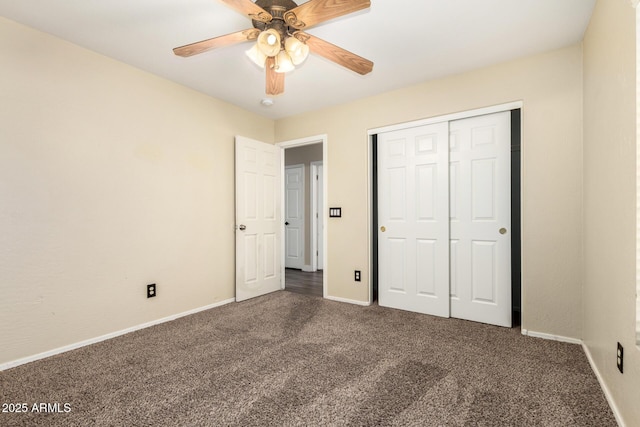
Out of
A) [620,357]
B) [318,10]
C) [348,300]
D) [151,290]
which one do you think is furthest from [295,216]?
[620,357]

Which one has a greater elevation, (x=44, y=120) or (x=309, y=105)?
(x=309, y=105)

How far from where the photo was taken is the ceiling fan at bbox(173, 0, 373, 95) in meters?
1.52

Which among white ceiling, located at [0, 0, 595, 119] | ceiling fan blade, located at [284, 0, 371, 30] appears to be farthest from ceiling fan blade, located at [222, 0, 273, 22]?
white ceiling, located at [0, 0, 595, 119]

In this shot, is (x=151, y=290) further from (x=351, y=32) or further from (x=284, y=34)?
(x=351, y=32)

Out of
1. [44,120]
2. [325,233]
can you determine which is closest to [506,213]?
[325,233]

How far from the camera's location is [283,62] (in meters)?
1.90

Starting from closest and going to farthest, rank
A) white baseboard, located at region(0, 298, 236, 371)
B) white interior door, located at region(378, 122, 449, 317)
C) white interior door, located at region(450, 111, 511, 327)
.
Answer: white baseboard, located at region(0, 298, 236, 371), white interior door, located at region(450, 111, 511, 327), white interior door, located at region(378, 122, 449, 317)

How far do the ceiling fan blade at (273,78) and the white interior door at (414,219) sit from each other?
Result: 157 cm

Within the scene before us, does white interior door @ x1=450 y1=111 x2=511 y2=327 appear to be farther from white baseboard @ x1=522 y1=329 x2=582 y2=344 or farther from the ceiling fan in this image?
the ceiling fan

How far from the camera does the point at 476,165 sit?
9.57 feet

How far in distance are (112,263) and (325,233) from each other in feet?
7.20

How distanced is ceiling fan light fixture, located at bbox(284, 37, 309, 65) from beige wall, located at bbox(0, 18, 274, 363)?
176 cm

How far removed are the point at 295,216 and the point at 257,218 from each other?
2.12 meters

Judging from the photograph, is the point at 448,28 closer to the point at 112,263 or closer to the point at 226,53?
the point at 226,53
